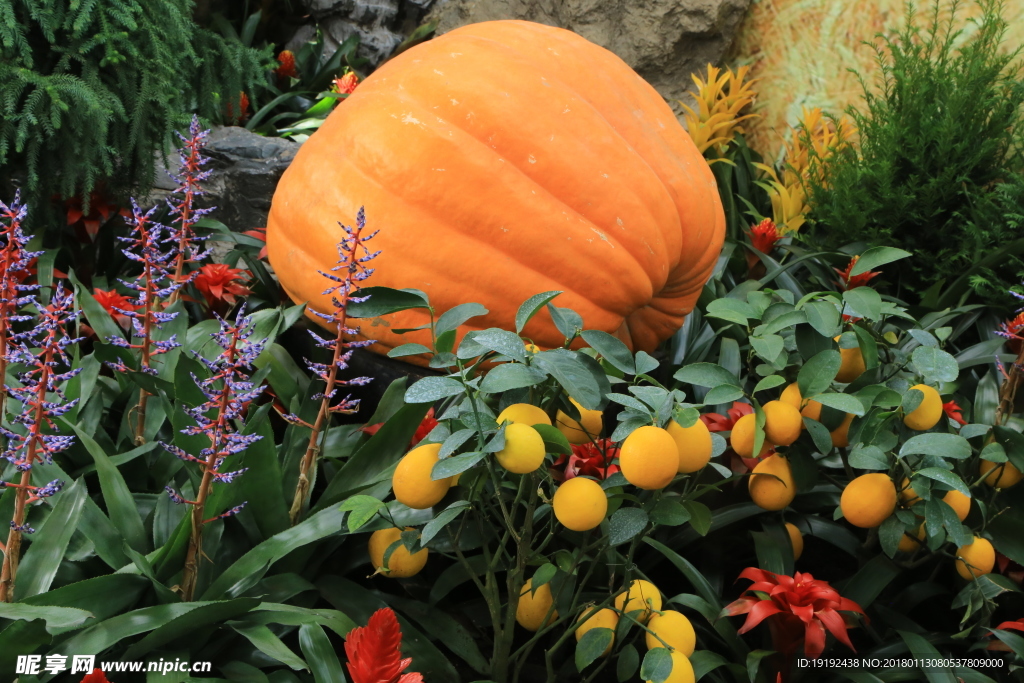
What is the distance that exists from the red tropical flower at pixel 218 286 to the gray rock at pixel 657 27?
6.24 ft

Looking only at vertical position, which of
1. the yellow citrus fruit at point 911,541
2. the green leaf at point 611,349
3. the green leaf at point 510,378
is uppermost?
the green leaf at point 510,378

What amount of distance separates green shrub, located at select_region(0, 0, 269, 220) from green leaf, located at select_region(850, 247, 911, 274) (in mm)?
1654

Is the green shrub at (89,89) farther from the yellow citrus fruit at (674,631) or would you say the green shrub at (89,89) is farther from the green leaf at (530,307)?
the yellow citrus fruit at (674,631)

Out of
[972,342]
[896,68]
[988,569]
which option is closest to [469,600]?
[988,569]

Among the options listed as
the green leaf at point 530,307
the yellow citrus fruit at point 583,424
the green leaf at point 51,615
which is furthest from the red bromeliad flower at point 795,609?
the green leaf at point 51,615

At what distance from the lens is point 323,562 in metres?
1.36

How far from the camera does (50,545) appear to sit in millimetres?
1099

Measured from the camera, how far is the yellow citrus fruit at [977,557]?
4.01ft

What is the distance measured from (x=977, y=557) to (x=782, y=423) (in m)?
0.37

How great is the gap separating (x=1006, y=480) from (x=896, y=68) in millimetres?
1476

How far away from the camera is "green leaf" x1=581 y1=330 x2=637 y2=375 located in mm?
1067

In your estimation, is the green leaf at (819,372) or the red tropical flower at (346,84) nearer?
the green leaf at (819,372)

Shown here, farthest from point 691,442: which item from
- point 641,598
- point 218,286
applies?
point 218,286

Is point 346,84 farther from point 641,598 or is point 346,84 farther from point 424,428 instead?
point 641,598
